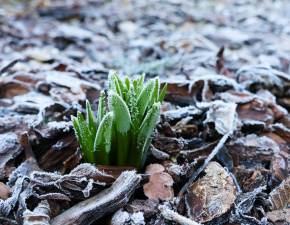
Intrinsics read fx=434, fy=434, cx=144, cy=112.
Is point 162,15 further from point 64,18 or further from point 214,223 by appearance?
point 214,223

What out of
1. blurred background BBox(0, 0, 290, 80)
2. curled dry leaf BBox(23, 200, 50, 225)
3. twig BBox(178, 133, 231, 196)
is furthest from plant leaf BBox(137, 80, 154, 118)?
blurred background BBox(0, 0, 290, 80)

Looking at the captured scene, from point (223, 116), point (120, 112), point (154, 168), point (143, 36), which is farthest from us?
point (143, 36)

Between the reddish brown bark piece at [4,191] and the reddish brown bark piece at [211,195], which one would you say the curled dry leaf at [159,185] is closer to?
the reddish brown bark piece at [211,195]

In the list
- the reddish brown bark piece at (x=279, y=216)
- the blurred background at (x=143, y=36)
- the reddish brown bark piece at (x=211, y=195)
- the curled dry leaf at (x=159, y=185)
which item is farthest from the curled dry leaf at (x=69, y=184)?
the blurred background at (x=143, y=36)

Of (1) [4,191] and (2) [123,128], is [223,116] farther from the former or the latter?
(1) [4,191]

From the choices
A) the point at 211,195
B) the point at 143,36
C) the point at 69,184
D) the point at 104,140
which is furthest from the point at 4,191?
the point at 143,36

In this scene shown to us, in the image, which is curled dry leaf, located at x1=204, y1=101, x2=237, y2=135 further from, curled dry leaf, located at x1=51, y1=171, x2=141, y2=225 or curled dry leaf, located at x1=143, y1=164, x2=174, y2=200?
curled dry leaf, located at x1=51, y1=171, x2=141, y2=225
